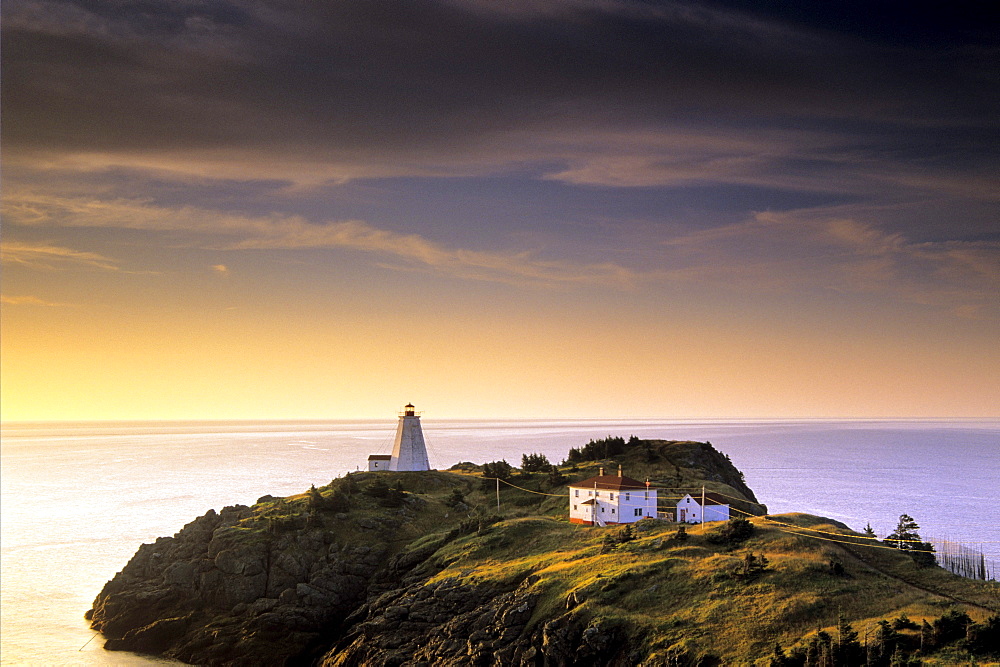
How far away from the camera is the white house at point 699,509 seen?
86.3m

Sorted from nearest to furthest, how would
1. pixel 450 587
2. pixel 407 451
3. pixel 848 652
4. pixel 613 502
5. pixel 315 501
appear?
pixel 848 652, pixel 450 587, pixel 613 502, pixel 315 501, pixel 407 451

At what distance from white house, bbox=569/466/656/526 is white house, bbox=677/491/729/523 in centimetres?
317

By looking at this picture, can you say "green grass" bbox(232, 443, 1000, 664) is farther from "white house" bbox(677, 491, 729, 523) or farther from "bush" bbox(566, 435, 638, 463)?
"bush" bbox(566, 435, 638, 463)

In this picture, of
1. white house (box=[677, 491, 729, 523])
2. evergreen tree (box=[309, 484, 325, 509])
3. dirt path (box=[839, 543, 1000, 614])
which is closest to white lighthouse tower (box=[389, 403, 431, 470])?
evergreen tree (box=[309, 484, 325, 509])

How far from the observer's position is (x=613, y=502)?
8488 cm

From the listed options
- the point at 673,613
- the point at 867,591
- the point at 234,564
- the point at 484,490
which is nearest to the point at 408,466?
the point at 484,490

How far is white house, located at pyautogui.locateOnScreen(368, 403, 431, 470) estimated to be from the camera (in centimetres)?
11425

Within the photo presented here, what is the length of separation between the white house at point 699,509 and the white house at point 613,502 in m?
3.17

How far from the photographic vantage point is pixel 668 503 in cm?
9231

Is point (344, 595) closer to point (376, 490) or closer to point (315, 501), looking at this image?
point (315, 501)

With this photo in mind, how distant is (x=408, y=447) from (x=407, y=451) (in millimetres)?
577

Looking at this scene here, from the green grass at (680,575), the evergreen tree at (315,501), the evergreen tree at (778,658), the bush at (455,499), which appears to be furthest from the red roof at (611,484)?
the evergreen tree at (778,658)

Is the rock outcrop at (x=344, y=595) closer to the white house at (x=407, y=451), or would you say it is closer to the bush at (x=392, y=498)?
the bush at (x=392, y=498)

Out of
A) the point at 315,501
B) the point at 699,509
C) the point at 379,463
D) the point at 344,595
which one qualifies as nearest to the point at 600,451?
the point at 379,463
